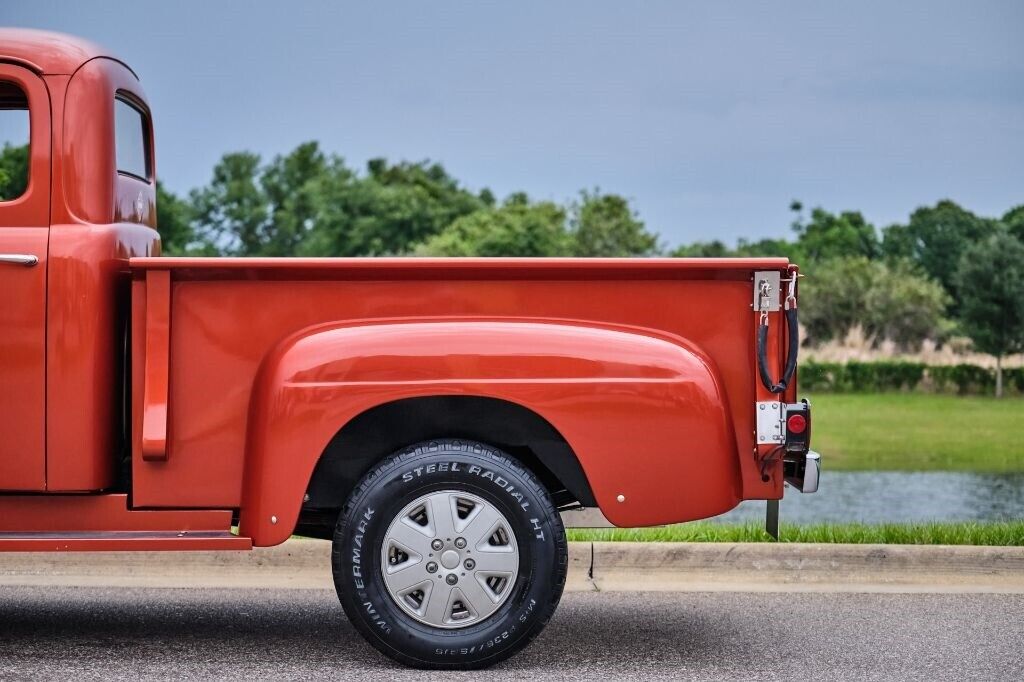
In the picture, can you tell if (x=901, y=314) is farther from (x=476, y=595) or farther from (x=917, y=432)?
(x=476, y=595)

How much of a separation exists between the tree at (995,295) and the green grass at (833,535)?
107 feet

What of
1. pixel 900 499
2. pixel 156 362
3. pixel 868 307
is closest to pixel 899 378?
pixel 868 307

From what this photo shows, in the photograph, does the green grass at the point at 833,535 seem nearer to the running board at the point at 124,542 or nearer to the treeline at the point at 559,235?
the running board at the point at 124,542

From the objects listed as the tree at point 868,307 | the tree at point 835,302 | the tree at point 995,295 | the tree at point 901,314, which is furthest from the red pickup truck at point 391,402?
the tree at point 901,314

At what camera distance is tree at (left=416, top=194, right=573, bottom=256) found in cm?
6644

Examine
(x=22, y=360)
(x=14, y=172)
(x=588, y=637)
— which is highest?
(x=14, y=172)

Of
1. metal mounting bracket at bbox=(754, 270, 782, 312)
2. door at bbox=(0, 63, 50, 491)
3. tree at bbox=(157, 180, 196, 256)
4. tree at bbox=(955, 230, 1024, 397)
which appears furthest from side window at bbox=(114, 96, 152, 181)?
tree at bbox=(157, 180, 196, 256)

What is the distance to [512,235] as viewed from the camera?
66.6 metres

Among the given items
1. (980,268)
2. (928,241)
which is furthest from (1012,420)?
(928,241)

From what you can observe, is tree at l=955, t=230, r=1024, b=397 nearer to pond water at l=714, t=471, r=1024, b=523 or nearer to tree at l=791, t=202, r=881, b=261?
pond water at l=714, t=471, r=1024, b=523

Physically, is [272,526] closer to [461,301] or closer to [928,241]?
[461,301]

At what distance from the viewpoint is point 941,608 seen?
609 centimetres

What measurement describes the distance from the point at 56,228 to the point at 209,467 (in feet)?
3.50

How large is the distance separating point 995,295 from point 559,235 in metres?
32.0
